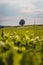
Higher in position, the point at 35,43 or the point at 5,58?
the point at 5,58

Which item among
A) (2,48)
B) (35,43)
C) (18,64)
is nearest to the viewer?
(18,64)

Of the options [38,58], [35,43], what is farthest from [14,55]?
[35,43]

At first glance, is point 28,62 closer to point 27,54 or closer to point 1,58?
point 27,54

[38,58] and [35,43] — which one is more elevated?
[38,58]

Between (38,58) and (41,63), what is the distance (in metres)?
0.03

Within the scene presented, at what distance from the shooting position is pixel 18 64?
1.06 m

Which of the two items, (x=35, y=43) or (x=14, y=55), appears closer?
(x=14, y=55)

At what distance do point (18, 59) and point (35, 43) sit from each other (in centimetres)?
104

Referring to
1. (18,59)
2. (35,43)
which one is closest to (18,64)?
(18,59)

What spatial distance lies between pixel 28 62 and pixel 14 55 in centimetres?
8

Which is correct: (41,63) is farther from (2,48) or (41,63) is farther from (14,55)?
(2,48)

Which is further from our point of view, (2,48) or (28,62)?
(2,48)

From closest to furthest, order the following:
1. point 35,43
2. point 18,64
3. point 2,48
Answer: point 18,64
point 2,48
point 35,43

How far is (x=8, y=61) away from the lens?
1110mm
